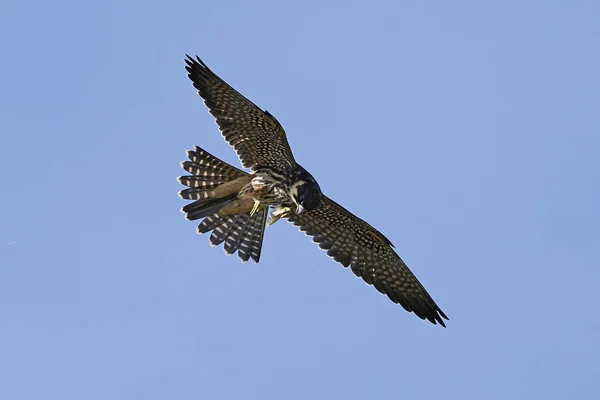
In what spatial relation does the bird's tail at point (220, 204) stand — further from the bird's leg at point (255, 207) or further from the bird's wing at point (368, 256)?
the bird's wing at point (368, 256)

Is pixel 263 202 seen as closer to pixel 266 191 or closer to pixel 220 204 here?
pixel 266 191

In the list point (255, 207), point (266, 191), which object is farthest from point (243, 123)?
point (255, 207)

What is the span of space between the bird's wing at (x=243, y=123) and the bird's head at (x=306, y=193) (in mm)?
443

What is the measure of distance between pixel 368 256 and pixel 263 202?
1985 mm

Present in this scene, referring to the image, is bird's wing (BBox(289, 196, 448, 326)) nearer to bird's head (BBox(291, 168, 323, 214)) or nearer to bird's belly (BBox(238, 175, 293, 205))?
bird's belly (BBox(238, 175, 293, 205))

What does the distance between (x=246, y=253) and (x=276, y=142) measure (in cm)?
191

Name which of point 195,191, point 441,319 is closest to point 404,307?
point 441,319

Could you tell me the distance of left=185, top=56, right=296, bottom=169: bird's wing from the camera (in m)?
18.0

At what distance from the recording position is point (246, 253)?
19094 millimetres

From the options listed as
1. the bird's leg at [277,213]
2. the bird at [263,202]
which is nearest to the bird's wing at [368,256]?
the bird at [263,202]

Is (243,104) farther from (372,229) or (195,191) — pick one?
(372,229)

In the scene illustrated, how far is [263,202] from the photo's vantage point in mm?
18547

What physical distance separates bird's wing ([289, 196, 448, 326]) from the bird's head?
3.59ft

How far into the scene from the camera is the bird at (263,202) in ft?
59.3
